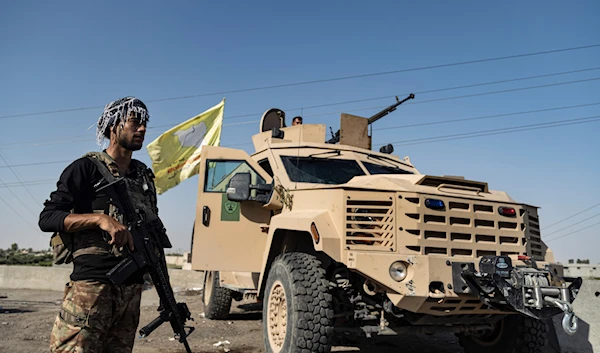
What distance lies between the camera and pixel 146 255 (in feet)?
7.95

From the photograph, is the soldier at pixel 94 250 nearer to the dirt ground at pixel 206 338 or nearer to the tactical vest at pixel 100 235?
the tactical vest at pixel 100 235

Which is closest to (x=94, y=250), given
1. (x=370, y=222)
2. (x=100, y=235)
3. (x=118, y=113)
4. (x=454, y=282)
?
(x=100, y=235)

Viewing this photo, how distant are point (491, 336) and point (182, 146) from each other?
812 cm

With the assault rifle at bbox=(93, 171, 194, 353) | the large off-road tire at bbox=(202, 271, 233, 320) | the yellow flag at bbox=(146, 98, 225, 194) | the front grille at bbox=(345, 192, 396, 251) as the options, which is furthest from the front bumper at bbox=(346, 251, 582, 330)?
the yellow flag at bbox=(146, 98, 225, 194)

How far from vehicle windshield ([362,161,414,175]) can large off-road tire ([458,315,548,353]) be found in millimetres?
2033

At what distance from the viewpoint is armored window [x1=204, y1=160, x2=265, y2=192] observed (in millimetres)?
5285

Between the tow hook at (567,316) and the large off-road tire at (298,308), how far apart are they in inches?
64.4

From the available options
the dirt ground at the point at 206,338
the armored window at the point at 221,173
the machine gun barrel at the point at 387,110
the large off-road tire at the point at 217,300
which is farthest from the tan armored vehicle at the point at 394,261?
the machine gun barrel at the point at 387,110

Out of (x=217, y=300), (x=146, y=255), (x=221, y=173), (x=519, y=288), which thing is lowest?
(x=217, y=300)

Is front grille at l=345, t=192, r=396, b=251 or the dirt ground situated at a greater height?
front grille at l=345, t=192, r=396, b=251

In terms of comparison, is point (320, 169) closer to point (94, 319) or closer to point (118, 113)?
point (118, 113)

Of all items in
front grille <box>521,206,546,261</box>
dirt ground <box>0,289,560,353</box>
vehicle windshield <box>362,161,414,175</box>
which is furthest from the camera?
vehicle windshield <box>362,161,414,175</box>

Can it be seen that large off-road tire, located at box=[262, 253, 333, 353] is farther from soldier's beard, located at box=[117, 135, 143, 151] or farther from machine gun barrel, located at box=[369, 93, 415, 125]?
machine gun barrel, located at box=[369, 93, 415, 125]

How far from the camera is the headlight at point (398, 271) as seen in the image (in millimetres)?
3500
